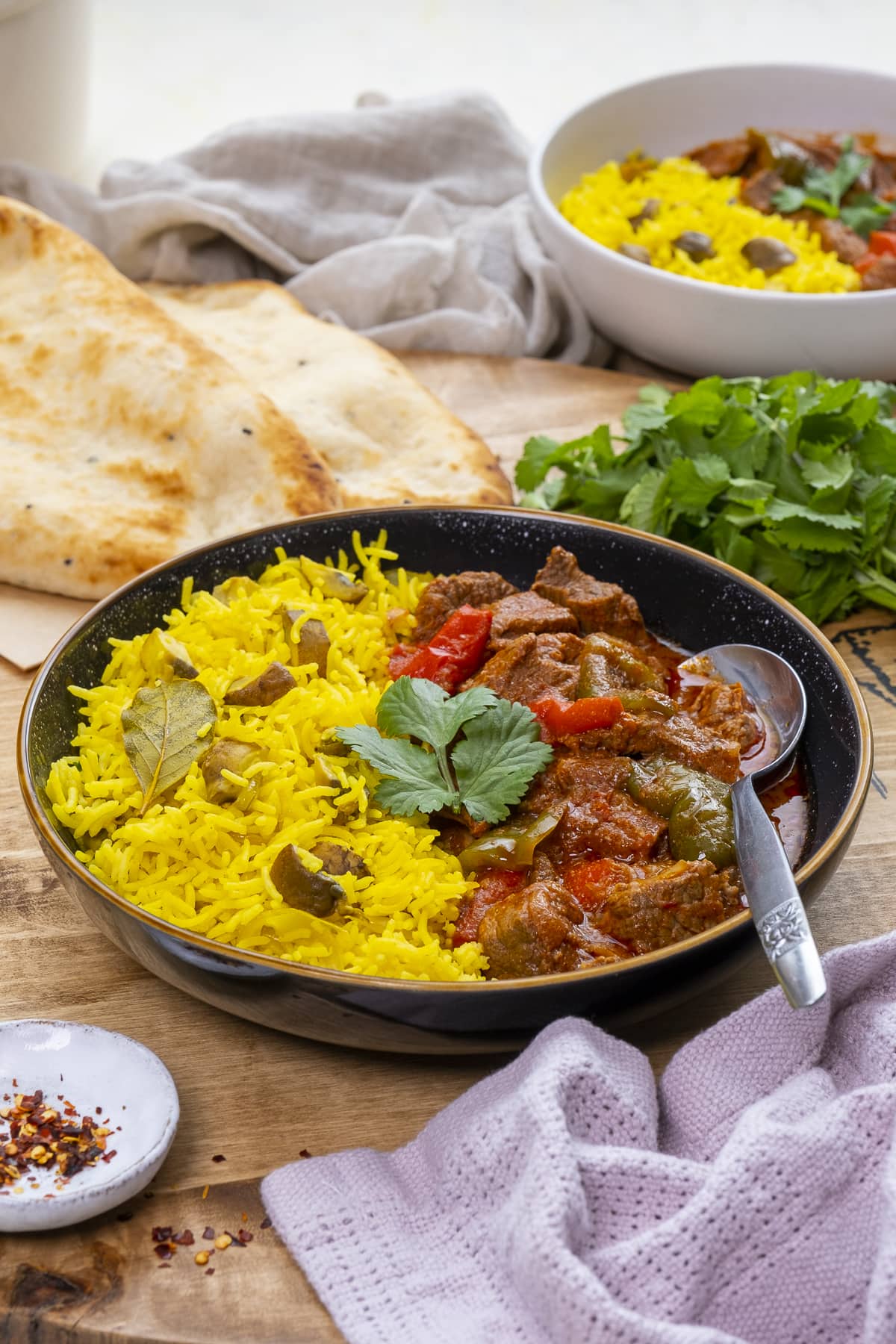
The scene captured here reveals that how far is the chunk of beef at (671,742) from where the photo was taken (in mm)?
2973

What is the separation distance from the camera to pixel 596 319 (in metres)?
5.45

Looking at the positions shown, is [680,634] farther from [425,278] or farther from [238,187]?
[238,187]

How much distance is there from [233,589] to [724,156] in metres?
3.79

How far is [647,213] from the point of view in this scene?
5641mm

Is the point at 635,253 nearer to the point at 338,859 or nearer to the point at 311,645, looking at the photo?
the point at 311,645

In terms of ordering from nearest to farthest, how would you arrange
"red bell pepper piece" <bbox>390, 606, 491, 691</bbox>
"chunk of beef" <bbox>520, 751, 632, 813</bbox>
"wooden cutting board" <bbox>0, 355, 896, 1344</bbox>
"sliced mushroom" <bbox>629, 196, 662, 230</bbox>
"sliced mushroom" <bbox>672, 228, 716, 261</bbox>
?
1. "wooden cutting board" <bbox>0, 355, 896, 1344</bbox>
2. "chunk of beef" <bbox>520, 751, 632, 813</bbox>
3. "red bell pepper piece" <bbox>390, 606, 491, 691</bbox>
4. "sliced mushroom" <bbox>672, 228, 716, 261</bbox>
5. "sliced mushroom" <bbox>629, 196, 662, 230</bbox>

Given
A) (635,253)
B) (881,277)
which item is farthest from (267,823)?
(881,277)

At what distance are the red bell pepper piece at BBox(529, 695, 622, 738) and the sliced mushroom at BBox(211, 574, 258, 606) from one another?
83 cm

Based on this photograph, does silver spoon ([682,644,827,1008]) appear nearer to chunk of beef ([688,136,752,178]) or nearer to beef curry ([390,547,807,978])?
beef curry ([390,547,807,978])

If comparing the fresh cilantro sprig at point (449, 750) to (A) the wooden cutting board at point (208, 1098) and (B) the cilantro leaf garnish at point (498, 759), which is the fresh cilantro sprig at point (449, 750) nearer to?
(B) the cilantro leaf garnish at point (498, 759)

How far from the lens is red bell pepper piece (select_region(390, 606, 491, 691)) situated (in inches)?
130

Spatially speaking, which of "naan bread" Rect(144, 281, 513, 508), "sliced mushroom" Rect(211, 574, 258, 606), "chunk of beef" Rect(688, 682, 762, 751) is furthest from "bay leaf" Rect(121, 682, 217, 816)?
"naan bread" Rect(144, 281, 513, 508)

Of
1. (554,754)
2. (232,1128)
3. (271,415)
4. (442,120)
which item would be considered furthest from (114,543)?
(442,120)

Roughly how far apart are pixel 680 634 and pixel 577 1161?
1714 millimetres
